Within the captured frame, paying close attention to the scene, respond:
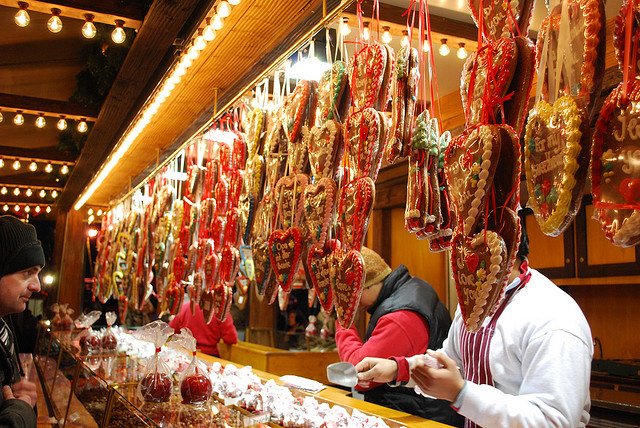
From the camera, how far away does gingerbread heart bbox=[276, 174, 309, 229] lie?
209 centimetres

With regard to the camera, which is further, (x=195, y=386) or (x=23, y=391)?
(x=23, y=391)

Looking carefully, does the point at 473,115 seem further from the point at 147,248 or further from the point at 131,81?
the point at 147,248

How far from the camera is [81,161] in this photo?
5855mm

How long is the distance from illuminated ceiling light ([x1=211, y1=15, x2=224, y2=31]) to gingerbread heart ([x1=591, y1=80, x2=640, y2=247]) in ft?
5.92

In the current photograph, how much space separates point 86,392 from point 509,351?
2045 millimetres

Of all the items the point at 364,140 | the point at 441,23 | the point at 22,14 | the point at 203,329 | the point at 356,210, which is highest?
the point at 22,14

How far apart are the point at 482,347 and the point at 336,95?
981 millimetres

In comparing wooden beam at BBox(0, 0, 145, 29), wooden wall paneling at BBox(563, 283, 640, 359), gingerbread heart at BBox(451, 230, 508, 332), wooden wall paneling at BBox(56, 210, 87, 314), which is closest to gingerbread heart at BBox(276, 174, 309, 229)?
gingerbread heart at BBox(451, 230, 508, 332)

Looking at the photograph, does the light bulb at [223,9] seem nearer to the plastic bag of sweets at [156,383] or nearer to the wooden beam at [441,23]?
the wooden beam at [441,23]

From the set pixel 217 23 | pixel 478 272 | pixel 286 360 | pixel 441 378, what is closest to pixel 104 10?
pixel 217 23

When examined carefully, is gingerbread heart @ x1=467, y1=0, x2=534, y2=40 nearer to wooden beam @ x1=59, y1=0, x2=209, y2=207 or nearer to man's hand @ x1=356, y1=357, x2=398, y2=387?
man's hand @ x1=356, y1=357, x2=398, y2=387

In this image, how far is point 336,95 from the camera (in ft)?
6.68

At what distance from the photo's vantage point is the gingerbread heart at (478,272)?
116cm

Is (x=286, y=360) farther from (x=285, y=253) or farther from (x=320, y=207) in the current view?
(x=320, y=207)
